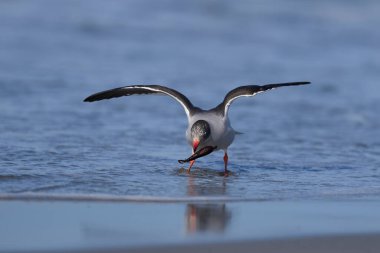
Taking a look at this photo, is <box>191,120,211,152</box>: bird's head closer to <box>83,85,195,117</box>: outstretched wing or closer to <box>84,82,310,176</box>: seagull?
<box>84,82,310,176</box>: seagull

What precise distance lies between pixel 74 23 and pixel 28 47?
360 centimetres

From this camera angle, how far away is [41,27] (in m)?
21.4

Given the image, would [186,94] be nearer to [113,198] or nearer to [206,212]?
[113,198]

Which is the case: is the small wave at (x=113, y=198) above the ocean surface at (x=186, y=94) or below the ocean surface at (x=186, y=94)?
below

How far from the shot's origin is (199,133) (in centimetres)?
984

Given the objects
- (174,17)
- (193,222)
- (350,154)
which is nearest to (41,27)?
(174,17)

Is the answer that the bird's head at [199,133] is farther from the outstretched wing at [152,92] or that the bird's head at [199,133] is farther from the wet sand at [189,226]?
the wet sand at [189,226]

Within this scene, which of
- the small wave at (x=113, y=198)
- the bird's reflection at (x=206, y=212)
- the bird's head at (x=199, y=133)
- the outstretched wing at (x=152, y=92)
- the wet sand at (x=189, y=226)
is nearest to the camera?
the wet sand at (x=189, y=226)

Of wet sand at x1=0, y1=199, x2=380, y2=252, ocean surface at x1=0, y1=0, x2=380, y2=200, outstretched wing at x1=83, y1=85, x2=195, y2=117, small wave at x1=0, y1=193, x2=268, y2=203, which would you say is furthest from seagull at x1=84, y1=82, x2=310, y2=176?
wet sand at x1=0, y1=199, x2=380, y2=252

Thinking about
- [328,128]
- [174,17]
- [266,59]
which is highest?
[174,17]

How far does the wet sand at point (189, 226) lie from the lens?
6484mm

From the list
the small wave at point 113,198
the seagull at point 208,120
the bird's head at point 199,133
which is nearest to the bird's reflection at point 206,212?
A: the small wave at point 113,198

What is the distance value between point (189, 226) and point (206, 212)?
0.65 metres

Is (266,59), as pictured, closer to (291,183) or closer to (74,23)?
(74,23)
